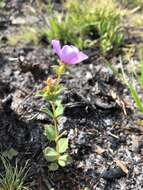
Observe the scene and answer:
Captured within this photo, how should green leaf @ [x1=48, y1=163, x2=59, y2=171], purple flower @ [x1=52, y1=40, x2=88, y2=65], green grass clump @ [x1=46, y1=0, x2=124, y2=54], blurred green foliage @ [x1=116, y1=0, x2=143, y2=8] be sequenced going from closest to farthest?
purple flower @ [x1=52, y1=40, x2=88, y2=65]
green leaf @ [x1=48, y1=163, x2=59, y2=171]
green grass clump @ [x1=46, y1=0, x2=124, y2=54]
blurred green foliage @ [x1=116, y1=0, x2=143, y2=8]

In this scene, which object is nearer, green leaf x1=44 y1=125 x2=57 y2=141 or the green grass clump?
green leaf x1=44 y1=125 x2=57 y2=141

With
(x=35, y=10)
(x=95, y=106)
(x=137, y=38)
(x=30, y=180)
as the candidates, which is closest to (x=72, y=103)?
(x=95, y=106)

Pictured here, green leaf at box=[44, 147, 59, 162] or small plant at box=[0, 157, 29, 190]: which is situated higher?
green leaf at box=[44, 147, 59, 162]

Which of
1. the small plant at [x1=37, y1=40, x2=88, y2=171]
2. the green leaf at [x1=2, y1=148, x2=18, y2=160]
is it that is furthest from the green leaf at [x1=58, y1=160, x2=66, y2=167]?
the green leaf at [x1=2, y1=148, x2=18, y2=160]

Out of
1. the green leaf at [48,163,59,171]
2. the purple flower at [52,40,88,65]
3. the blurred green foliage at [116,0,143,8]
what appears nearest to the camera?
the purple flower at [52,40,88,65]

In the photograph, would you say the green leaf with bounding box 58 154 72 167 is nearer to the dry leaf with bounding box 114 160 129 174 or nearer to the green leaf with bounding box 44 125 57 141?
the green leaf with bounding box 44 125 57 141

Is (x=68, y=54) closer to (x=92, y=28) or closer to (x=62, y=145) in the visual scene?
(x=62, y=145)

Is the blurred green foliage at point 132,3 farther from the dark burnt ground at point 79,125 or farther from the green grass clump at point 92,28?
the dark burnt ground at point 79,125

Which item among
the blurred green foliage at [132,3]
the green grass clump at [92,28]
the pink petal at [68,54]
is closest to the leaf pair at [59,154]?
the pink petal at [68,54]
